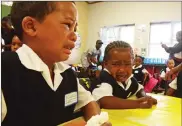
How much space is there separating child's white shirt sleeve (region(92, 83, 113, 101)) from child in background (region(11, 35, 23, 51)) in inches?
11.7

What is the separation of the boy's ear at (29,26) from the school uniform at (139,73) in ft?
1.59

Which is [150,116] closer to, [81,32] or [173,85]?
[81,32]

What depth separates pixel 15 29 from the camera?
1.41 ft

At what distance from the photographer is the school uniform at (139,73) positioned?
2.65ft

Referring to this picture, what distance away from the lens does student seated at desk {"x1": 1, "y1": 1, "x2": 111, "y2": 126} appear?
1.22 ft

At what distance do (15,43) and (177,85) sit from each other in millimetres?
766

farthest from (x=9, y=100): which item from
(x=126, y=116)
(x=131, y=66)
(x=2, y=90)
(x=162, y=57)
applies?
(x=162, y=57)

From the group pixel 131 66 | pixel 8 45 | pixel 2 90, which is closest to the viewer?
pixel 2 90

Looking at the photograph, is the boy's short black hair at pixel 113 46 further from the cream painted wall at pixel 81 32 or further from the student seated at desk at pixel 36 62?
the student seated at desk at pixel 36 62

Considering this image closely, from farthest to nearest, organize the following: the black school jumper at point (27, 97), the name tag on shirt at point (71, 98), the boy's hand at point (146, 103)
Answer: the boy's hand at point (146, 103) → the name tag on shirt at point (71, 98) → the black school jumper at point (27, 97)

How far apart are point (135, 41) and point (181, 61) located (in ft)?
0.73

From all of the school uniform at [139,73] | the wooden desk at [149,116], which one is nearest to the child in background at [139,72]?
the school uniform at [139,73]

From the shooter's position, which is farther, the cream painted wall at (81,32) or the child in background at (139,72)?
the child in background at (139,72)

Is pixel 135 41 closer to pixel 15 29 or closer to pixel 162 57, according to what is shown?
pixel 162 57
